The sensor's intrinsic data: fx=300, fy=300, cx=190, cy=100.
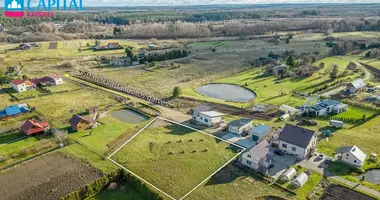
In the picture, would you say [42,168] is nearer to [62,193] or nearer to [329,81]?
[62,193]

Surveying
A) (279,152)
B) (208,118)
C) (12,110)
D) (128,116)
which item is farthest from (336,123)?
(12,110)

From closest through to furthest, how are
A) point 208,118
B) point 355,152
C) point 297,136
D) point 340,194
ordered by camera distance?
point 340,194
point 355,152
point 297,136
point 208,118

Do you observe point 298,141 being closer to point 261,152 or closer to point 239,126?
point 261,152

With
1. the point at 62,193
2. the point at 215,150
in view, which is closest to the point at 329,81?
the point at 215,150

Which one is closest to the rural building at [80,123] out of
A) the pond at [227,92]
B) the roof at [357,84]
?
the pond at [227,92]

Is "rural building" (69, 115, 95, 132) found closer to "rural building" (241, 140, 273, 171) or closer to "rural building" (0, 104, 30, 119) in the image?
"rural building" (0, 104, 30, 119)

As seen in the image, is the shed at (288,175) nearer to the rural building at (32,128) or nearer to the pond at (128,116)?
the pond at (128,116)
